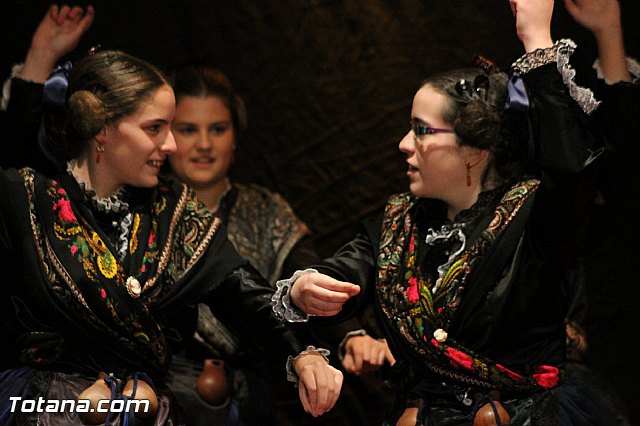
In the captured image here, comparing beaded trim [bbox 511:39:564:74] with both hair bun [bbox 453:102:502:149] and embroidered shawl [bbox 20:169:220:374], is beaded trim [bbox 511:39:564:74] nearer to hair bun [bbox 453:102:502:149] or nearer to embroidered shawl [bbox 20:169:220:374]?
hair bun [bbox 453:102:502:149]

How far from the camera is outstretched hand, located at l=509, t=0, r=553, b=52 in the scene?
2.17 meters

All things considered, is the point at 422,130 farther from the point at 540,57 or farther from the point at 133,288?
the point at 133,288

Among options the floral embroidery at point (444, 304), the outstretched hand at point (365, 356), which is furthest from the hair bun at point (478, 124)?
the outstretched hand at point (365, 356)

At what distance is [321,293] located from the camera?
2189 millimetres

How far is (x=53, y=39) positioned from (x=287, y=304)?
3.13 ft

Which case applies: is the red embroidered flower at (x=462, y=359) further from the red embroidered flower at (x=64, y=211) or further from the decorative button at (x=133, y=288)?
the red embroidered flower at (x=64, y=211)

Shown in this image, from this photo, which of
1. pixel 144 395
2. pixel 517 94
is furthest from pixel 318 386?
pixel 517 94

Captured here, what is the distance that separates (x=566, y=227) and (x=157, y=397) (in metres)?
0.96

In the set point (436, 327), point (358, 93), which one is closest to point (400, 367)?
point (436, 327)

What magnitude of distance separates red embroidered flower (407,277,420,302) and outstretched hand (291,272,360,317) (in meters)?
0.15

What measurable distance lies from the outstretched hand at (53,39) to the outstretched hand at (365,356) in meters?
1.03

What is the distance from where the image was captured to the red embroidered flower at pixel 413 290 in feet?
7.51

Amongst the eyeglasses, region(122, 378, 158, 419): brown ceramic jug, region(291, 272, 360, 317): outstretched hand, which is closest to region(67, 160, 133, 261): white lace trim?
region(122, 378, 158, 419): brown ceramic jug

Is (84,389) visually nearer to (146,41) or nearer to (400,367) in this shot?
(400,367)
